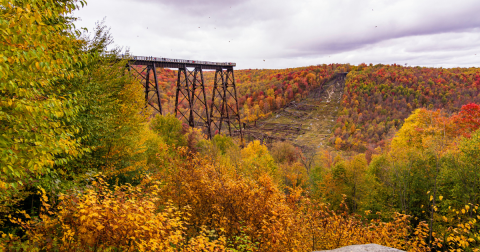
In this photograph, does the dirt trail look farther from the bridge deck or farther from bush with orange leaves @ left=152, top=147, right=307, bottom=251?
bush with orange leaves @ left=152, top=147, right=307, bottom=251

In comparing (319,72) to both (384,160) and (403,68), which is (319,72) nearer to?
(403,68)

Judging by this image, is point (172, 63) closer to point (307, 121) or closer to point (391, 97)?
point (307, 121)

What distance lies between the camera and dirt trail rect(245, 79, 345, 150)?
87.0 meters

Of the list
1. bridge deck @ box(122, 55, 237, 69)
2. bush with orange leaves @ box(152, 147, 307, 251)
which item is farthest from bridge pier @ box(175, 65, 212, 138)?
bush with orange leaves @ box(152, 147, 307, 251)

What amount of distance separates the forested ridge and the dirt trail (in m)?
54.0

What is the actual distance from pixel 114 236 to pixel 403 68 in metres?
176

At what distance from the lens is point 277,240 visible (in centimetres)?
559

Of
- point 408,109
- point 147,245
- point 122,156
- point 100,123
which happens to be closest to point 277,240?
point 147,245

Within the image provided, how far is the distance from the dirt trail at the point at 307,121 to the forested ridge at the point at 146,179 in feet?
177

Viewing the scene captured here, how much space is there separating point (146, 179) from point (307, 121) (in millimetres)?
108202

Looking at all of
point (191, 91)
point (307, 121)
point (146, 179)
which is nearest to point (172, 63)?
point (191, 91)

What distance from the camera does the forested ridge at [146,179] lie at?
3.72m

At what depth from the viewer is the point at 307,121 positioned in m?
107

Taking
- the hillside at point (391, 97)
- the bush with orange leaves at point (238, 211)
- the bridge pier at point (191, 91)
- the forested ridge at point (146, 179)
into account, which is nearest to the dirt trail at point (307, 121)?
the hillside at point (391, 97)
